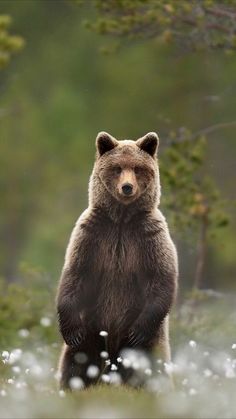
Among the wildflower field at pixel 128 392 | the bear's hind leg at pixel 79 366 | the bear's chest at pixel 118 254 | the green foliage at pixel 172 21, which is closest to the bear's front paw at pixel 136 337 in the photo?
the wildflower field at pixel 128 392

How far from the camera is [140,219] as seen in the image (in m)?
9.60

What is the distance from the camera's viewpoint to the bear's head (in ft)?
31.2

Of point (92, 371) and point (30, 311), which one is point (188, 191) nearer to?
point (30, 311)

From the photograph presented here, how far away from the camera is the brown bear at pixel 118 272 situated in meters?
9.54

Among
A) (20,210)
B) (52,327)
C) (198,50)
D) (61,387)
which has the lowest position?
(20,210)

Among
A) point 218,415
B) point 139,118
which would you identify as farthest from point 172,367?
point 139,118

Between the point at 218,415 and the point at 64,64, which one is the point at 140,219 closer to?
the point at 218,415

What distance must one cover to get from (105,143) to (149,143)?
0.29 metres

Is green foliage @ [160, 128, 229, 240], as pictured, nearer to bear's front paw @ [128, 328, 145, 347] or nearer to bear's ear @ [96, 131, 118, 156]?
bear's ear @ [96, 131, 118, 156]

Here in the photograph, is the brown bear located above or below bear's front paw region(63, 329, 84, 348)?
above

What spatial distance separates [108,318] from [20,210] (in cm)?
2287

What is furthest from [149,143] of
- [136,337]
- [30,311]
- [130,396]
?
[30,311]

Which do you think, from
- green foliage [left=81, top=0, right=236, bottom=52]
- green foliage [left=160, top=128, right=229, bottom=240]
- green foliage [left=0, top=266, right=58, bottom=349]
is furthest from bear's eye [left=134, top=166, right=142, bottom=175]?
green foliage [left=160, top=128, right=229, bottom=240]

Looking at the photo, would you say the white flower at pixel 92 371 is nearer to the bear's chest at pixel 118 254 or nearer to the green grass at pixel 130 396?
the green grass at pixel 130 396
